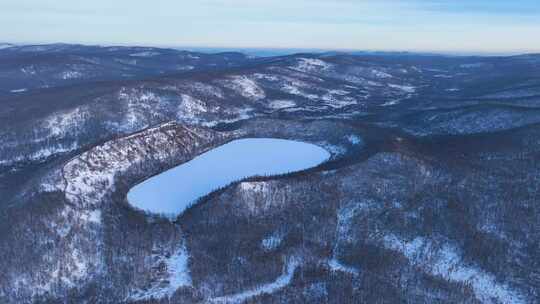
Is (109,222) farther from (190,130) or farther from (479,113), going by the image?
(479,113)

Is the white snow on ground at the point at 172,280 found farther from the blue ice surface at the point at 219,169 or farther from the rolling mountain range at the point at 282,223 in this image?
the blue ice surface at the point at 219,169

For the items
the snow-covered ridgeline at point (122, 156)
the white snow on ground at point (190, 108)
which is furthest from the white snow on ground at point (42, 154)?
the white snow on ground at point (190, 108)

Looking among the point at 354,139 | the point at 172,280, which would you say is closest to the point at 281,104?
the point at 354,139

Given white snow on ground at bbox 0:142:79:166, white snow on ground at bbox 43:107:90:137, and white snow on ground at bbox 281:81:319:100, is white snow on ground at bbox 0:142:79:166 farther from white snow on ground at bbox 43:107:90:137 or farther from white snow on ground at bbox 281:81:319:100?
white snow on ground at bbox 281:81:319:100

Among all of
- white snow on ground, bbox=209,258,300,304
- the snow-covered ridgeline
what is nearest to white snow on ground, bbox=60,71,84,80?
the snow-covered ridgeline

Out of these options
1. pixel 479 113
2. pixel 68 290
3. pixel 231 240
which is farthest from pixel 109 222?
pixel 479 113
